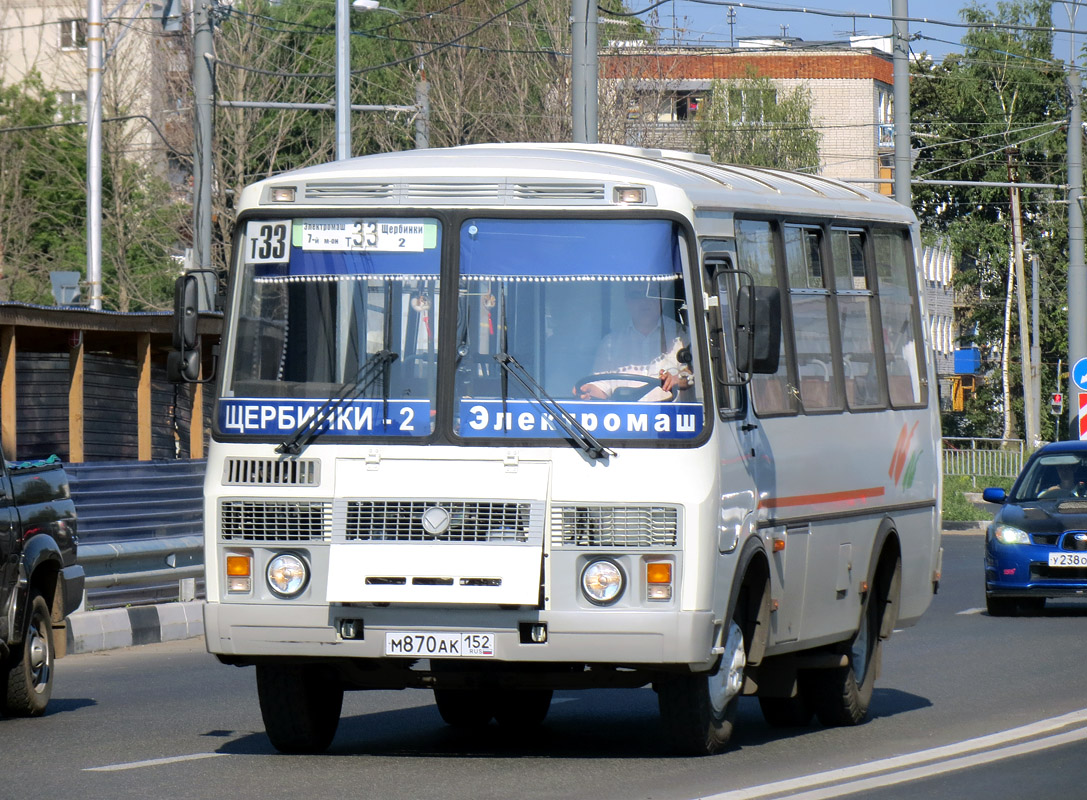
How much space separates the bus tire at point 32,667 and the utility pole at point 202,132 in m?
14.6

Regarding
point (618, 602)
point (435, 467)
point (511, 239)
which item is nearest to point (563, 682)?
point (618, 602)

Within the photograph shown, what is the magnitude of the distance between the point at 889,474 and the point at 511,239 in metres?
3.51

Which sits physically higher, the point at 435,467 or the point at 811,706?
the point at 435,467

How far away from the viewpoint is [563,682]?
31.2ft

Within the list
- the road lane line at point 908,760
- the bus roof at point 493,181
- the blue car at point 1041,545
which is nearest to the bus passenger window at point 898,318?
the road lane line at point 908,760

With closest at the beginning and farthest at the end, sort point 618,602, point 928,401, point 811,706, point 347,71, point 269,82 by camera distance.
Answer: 1. point 618,602
2. point 811,706
3. point 928,401
4. point 347,71
5. point 269,82

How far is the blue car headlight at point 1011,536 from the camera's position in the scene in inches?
786

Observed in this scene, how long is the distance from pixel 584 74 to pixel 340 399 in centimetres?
1277

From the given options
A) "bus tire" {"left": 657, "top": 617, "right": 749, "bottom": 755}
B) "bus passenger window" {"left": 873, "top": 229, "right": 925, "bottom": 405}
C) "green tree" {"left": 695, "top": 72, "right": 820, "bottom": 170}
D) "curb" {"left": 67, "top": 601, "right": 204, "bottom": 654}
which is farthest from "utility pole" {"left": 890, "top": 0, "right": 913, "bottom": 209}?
"green tree" {"left": 695, "top": 72, "right": 820, "bottom": 170}

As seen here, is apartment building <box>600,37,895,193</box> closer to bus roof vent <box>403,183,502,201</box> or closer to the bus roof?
the bus roof

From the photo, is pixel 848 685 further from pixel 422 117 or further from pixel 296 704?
pixel 422 117

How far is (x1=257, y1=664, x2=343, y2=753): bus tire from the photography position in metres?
9.89

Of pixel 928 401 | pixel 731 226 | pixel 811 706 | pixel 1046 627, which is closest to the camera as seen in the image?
pixel 731 226

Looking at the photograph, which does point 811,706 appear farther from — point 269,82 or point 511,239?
point 269,82
